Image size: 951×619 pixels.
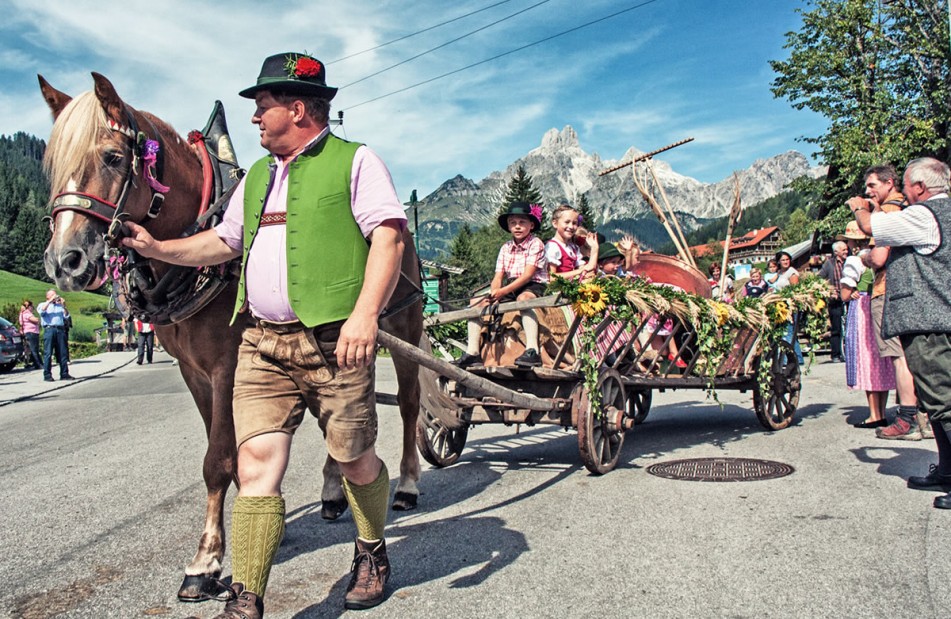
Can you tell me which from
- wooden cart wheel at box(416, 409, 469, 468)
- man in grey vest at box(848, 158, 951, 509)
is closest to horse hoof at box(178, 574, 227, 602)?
wooden cart wheel at box(416, 409, 469, 468)

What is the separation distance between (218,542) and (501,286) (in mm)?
3805

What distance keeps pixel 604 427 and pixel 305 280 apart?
3.51m

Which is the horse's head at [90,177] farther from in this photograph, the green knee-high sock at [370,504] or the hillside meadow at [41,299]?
the hillside meadow at [41,299]

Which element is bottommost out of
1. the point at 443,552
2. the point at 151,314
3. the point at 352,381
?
the point at 443,552

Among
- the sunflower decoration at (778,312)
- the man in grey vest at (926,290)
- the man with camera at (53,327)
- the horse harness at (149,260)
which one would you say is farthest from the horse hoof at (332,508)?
the man with camera at (53,327)

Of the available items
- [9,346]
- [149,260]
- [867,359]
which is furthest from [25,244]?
[149,260]

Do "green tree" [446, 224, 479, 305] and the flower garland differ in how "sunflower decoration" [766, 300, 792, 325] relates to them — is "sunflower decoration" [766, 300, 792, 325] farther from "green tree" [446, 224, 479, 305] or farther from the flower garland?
"green tree" [446, 224, 479, 305]

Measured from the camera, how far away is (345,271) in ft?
10.1

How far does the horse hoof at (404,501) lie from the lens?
5070mm

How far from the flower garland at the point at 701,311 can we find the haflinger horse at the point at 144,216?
2717 millimetres

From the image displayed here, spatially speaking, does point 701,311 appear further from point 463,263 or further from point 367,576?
point 463,263

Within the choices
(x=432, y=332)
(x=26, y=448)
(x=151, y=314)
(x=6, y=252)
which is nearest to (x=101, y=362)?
(x=26, y=448)

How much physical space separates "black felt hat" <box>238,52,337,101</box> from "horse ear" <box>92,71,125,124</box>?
0.73 m

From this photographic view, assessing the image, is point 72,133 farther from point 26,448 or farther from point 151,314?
point 26,448
